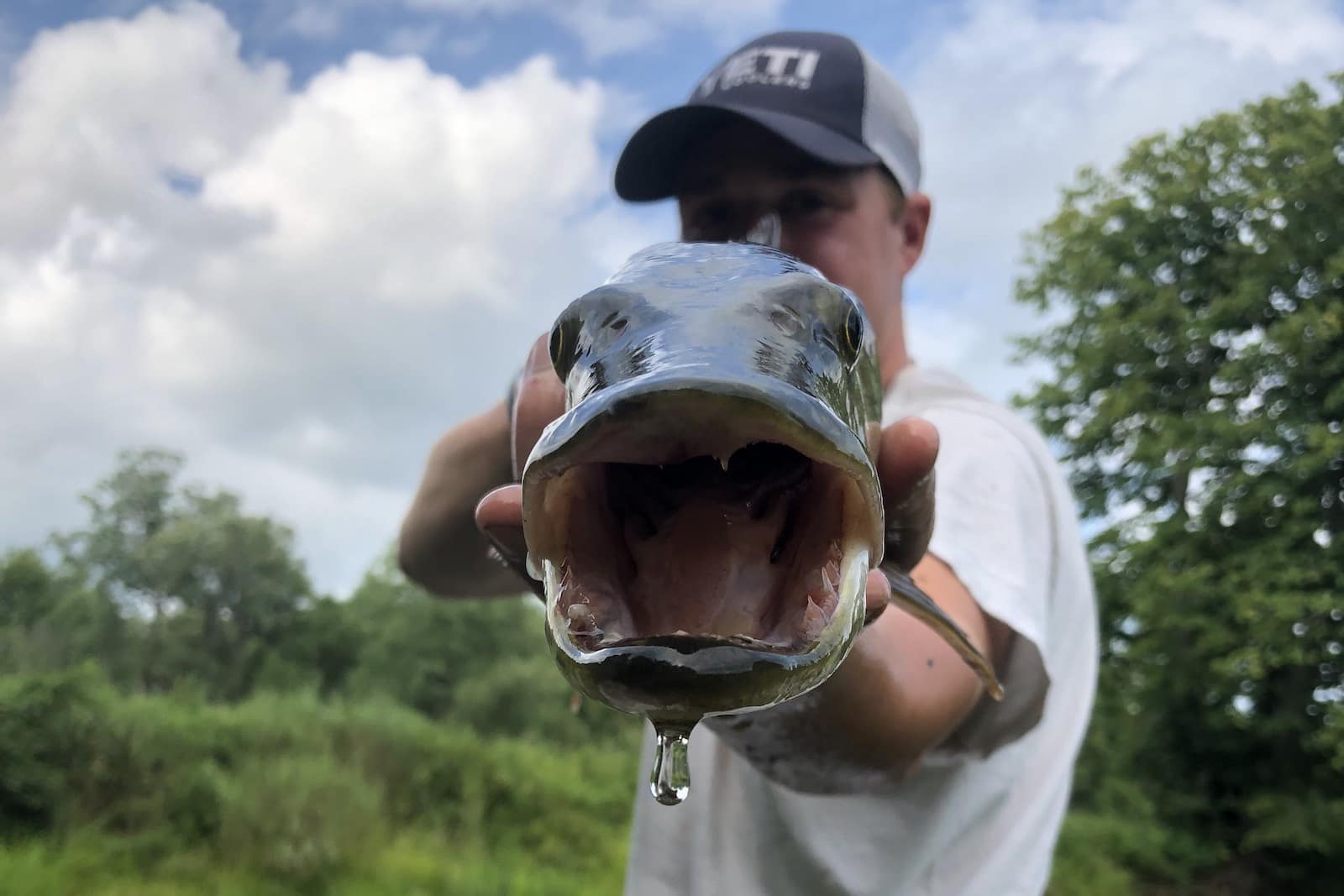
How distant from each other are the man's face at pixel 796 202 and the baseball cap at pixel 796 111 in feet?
0.23

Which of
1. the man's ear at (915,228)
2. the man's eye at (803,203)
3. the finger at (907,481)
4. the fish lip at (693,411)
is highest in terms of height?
the man's ear at (915,228)

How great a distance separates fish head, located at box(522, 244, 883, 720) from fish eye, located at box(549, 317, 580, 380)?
20 mm

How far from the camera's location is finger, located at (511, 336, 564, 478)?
5.55 feet

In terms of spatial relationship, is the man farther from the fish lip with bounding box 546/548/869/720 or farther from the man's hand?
the fish lip with bounding box 546/548/869/720

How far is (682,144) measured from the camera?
9.78ft

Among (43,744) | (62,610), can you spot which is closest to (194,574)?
(62,610)

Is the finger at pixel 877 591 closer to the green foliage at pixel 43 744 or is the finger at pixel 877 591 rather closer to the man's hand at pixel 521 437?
the man's hand at pixel 521 437

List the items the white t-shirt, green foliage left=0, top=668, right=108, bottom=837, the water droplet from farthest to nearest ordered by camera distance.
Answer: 1. green foliage left=0, top=668, right=108, bottom=837
2. the white t-shirt
3. the water droplet

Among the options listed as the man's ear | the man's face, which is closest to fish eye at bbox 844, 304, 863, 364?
the man's face

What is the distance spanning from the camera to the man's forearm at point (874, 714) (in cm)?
179

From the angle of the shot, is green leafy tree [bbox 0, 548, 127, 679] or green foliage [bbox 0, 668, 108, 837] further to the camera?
green leafy tree [bbox 0, 548, 127, 679]

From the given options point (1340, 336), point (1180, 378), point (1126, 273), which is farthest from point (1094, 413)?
point (1340, 336)

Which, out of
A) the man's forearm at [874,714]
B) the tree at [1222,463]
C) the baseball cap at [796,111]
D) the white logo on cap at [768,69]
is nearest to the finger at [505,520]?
the man's forearm at [874,714]

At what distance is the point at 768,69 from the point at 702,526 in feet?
7.02
